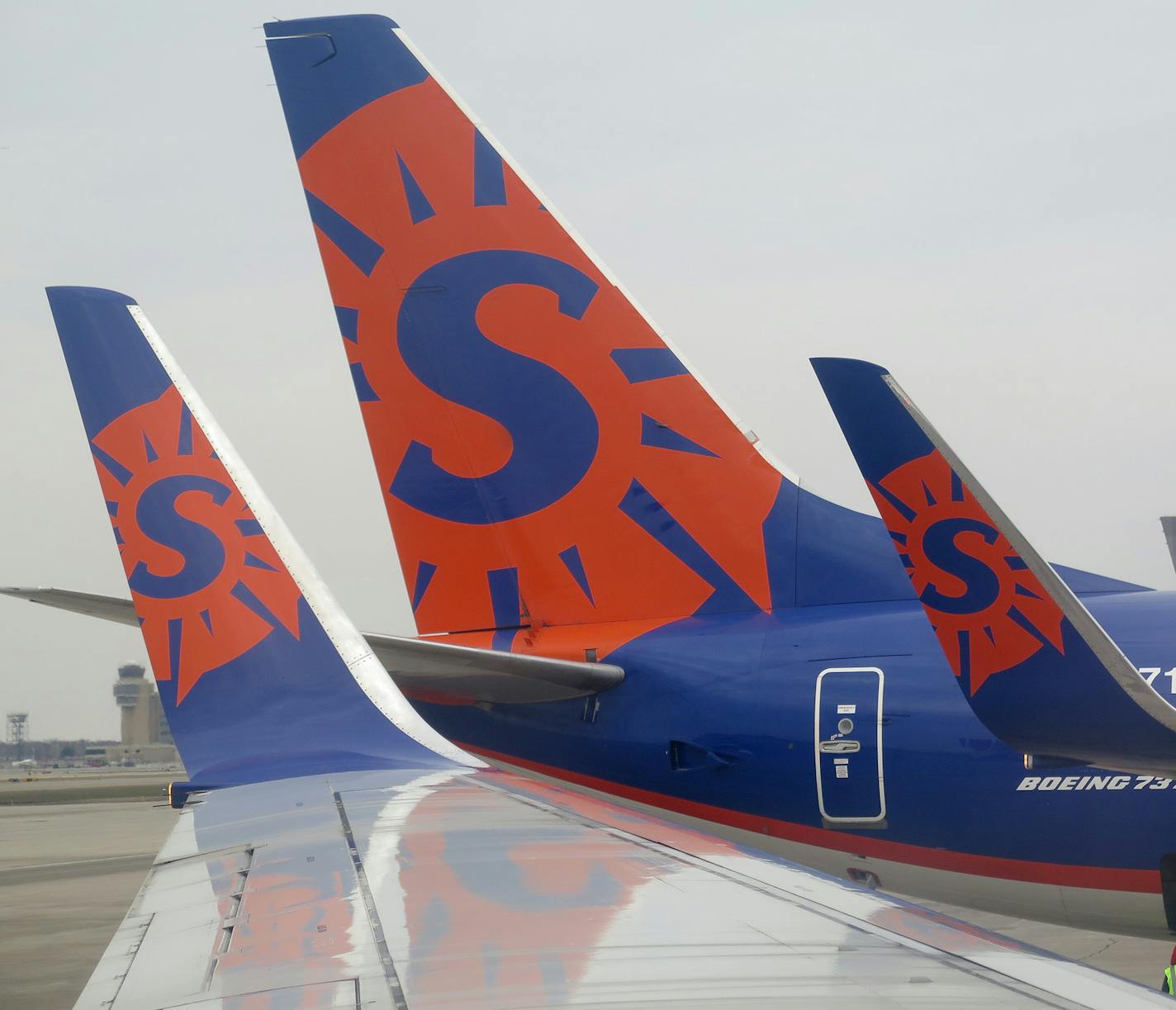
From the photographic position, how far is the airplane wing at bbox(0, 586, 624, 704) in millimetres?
6766

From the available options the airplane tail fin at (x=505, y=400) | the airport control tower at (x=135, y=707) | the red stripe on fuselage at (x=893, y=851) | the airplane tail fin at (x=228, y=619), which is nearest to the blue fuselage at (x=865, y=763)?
the red stripe on fuselage at (x=893, y=851)

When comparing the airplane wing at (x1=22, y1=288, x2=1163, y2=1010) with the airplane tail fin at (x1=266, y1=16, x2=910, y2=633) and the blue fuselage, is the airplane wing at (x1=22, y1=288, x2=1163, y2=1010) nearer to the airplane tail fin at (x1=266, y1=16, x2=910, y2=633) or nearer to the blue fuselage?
the blue fuselage

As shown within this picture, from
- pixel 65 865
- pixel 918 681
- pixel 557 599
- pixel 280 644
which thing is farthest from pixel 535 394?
pixel 65 865

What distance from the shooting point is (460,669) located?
7.21 metres

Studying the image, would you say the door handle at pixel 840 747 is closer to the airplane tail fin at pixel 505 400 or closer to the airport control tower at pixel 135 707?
the airplane tail fin at pixel 505 400

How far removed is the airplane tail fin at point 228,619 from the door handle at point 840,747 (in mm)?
2767

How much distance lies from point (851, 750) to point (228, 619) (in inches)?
145

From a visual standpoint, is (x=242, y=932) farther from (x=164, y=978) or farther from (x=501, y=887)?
(x=501, y=887)

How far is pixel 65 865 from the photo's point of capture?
2033 cm

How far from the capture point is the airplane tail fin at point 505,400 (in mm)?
8516

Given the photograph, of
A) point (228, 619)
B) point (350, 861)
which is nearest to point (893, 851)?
point (228, 619)

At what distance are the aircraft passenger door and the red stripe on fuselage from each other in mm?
143

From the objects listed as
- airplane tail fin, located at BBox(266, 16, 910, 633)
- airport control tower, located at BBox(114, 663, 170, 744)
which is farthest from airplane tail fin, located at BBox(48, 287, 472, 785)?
airport control tower, located at BBox(114, 663, 170, 744)

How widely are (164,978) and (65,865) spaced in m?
20.2
